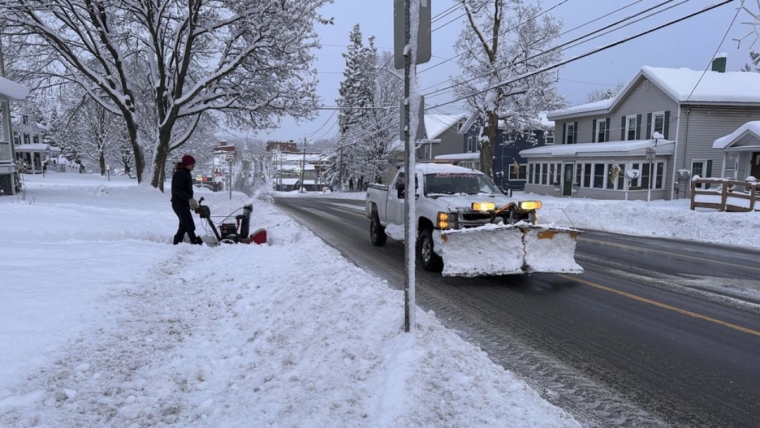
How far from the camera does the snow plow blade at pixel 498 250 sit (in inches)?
285

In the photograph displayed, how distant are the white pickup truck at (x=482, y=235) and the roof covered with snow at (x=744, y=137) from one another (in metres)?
21.0

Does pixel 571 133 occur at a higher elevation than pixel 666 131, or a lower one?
higher

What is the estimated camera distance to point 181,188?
891 cm

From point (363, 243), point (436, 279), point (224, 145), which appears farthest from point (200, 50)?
point (224, 145)

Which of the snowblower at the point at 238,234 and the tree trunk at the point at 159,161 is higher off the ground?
the tree trunk at the point at 159,161

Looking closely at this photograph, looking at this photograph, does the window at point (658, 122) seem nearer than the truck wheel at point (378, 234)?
No

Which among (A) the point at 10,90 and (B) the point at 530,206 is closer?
(B) the point at 530,206

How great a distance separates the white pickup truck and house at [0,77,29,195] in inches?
509

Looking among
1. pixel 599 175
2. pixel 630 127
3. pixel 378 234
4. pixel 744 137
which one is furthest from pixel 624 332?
pixel 630 127

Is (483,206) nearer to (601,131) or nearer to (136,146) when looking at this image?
(136,146)

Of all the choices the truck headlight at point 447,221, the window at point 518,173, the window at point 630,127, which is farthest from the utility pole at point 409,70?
the window at point 518,173

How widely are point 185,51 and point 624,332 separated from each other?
66.2ft

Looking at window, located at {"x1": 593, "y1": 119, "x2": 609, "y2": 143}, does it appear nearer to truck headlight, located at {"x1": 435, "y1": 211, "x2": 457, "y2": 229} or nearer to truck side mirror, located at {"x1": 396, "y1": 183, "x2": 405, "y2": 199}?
truck side mirror, located at {"x1": 396, "y1": 183, "x2": 405, "y2": 199}

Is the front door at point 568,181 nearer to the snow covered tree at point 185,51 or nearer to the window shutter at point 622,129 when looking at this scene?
the window shutter at point 622,129
